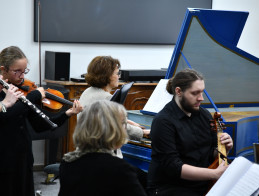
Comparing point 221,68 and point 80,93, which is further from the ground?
point 221,68

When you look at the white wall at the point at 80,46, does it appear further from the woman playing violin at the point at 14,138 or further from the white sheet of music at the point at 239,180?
the white sheet of music at the point at 239,180

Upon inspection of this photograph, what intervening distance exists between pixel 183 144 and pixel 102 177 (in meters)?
1.00

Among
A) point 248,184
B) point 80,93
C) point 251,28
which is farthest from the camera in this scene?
point 251,28

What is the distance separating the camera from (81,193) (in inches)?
70.9

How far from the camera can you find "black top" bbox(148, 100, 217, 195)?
2639mm

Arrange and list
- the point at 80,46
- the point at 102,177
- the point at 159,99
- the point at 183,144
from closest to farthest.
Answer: the point at 102,177, the point at 183,144, the point at 159,99, the point at 80,46

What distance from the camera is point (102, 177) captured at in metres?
1.77

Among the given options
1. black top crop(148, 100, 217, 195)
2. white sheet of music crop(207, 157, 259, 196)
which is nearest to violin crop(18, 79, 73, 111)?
black top crop(148, 100, 217, 195)

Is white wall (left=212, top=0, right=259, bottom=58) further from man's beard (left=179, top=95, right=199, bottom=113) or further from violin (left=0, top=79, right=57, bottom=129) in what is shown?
violin (left=0, top=79, right=57, bottom=129)

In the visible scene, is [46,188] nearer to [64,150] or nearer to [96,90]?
[64,150]

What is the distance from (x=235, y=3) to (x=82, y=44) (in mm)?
2204

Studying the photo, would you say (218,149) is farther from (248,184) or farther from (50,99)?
(50,99)

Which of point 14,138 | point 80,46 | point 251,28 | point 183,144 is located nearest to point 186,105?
A: point 183,144

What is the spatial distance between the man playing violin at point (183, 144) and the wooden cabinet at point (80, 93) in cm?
223
